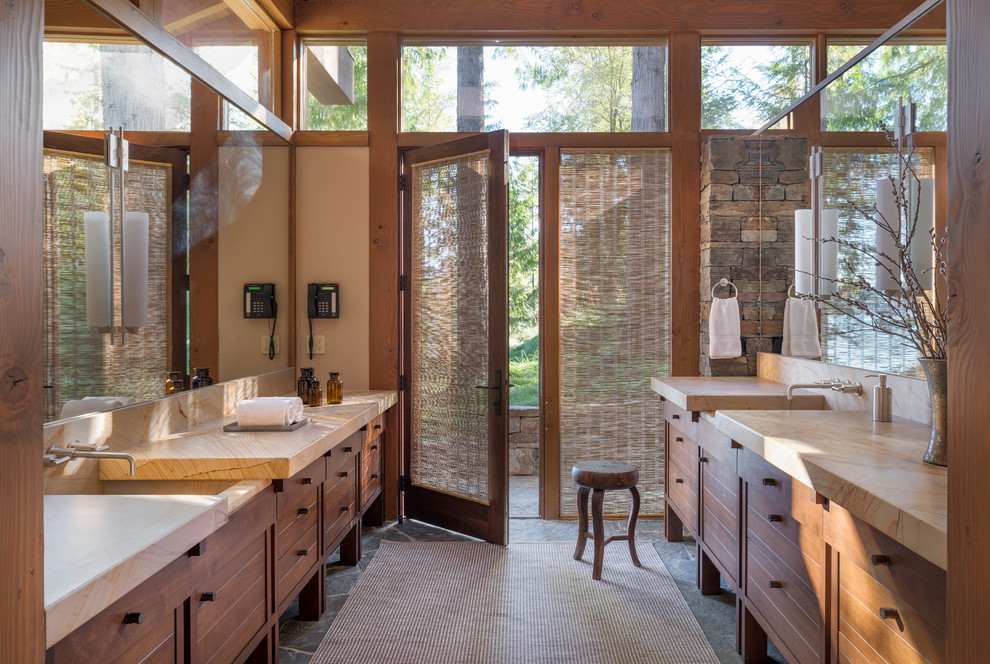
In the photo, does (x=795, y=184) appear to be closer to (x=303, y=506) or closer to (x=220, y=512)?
(x=303, y=506)

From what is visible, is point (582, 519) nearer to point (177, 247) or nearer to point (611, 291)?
point (611, 291)

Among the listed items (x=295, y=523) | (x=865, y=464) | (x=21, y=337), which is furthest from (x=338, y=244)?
(x=21, y=337)

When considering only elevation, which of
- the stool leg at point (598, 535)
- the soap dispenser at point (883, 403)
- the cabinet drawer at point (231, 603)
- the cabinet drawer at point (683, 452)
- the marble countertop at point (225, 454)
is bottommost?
the stool leg at point (598, 535)

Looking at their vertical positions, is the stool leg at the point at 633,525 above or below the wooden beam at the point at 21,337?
below

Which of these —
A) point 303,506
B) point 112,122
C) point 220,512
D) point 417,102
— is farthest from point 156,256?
point 417,102

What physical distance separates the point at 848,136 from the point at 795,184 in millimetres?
572

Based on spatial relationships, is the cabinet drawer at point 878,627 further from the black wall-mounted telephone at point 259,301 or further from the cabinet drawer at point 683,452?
the black wall-mounted telephone at point 259,301

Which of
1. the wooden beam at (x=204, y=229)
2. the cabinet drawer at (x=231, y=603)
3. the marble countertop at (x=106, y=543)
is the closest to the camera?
the marble countertop at (x=106, y=543)

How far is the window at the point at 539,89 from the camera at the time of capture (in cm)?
404

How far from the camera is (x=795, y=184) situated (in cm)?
334

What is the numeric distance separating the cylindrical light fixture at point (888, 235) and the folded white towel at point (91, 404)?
2.68 metres

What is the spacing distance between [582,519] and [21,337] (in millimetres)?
2893

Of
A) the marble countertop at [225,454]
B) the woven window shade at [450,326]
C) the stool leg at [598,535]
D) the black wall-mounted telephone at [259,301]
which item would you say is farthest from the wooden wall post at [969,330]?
the black wall-mounted telephone at [259,301]

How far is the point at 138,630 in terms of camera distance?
1.35 meters
